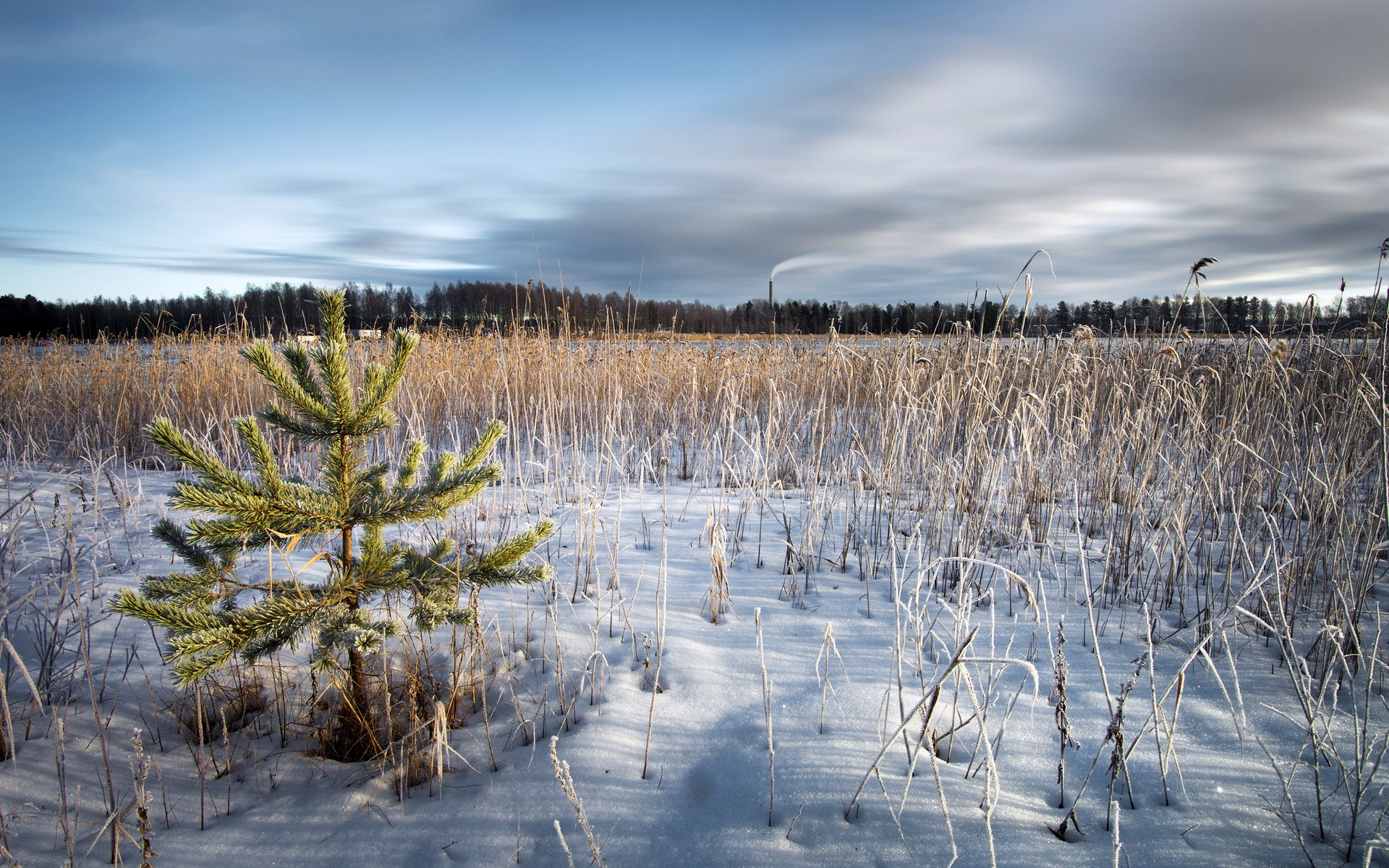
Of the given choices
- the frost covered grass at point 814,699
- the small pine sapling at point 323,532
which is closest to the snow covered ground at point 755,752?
the frost covered grass at point 814,699

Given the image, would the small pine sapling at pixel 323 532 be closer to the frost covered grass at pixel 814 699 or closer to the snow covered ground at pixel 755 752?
the frost covered grass at pixel 814 699

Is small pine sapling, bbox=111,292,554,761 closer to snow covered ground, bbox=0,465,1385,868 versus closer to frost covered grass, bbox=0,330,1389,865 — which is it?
frost covered grass, bbox=0,330,1389,865

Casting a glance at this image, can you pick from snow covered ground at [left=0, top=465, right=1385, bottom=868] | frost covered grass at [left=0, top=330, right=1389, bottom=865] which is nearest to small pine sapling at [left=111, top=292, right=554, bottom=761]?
frost covered grass at [left=0, top=330, right=1389, bottom=865]

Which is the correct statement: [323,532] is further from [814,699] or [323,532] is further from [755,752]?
[814,699]

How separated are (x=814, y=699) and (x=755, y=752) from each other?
13.2 inches

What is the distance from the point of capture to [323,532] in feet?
5.33

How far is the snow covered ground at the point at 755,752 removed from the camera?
1461 mm

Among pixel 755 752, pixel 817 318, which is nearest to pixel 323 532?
pixel 755 752

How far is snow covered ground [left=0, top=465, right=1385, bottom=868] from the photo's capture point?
4.79ft

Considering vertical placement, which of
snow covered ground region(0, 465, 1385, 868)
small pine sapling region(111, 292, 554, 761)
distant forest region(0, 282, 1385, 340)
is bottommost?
snow covered ground region(0, 465, 1385, 868)

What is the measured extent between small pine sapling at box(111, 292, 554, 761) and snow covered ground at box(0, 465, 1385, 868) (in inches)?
11.0

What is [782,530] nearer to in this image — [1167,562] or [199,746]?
[1167,562]

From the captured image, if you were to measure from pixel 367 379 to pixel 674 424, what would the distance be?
16.2 ft

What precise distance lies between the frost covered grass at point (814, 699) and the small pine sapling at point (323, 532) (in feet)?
0.47
